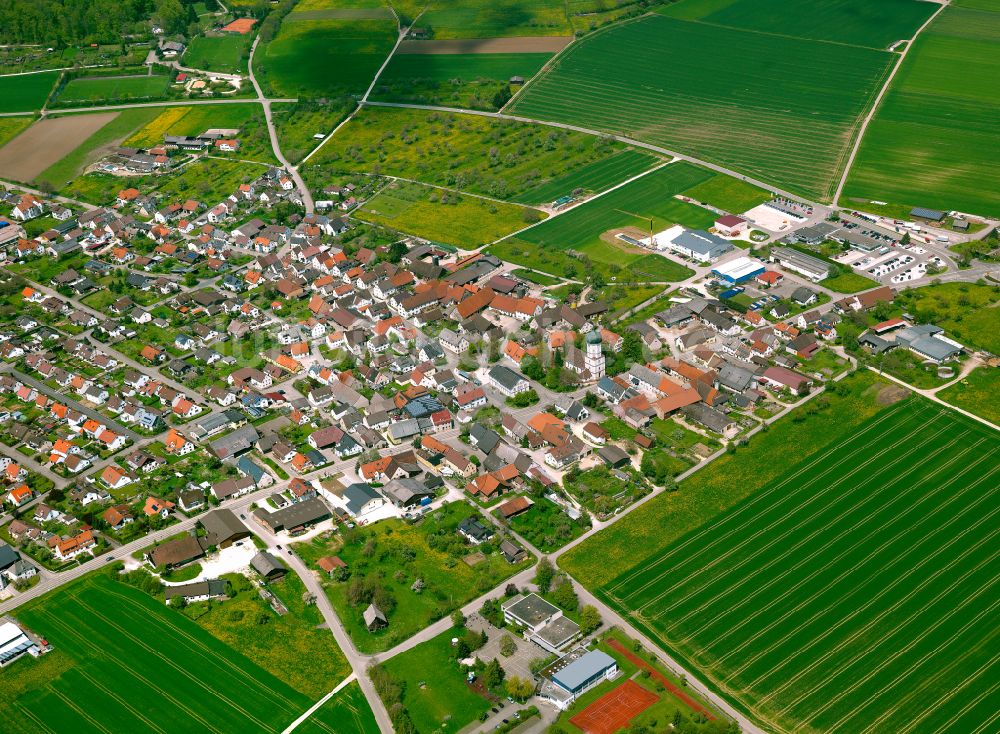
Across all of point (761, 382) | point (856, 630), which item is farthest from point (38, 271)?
point (856, 630)

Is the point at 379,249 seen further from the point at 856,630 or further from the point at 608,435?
the point at 856,630

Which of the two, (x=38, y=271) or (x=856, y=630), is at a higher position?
(x=38, y=271)

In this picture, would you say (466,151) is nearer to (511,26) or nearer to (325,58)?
(325,58)

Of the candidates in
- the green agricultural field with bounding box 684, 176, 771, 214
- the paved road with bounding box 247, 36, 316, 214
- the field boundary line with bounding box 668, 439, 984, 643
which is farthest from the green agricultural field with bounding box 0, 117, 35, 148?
the field boundary line with bounding box 668, 439, 984, 643

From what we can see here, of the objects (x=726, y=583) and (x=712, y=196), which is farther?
(x=712, y=196)

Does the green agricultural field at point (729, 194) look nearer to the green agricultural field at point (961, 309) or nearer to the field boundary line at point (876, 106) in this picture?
the field boundary line at point (876, 106)
